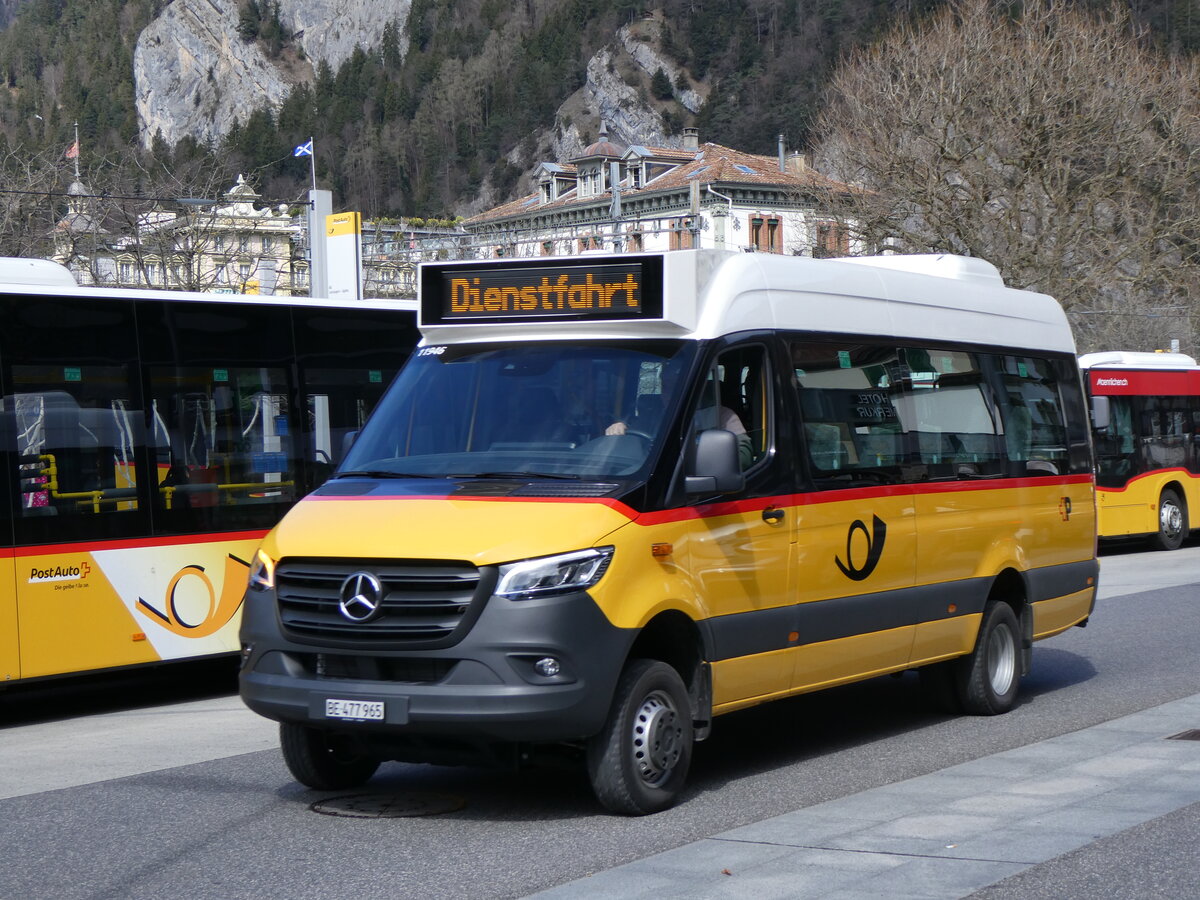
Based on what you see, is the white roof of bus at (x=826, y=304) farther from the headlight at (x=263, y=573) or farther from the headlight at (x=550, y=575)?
the headlight at (x=263, y=573)

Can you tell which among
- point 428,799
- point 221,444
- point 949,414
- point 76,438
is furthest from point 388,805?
point 221,444

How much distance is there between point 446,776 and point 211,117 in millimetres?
199177

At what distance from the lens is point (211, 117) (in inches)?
7761

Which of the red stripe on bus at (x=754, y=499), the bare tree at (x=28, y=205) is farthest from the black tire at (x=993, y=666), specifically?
the bare tree at (x=28, y=205)

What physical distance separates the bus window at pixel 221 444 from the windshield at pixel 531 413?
362 cm

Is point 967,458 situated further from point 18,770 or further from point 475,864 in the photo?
point 18,770

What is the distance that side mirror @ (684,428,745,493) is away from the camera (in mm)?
7145

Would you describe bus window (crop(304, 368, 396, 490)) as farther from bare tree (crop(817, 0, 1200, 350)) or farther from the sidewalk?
bare tree (crop(817, 0, 1200, 350))

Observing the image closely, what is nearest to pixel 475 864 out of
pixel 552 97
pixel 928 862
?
pixel 928 862

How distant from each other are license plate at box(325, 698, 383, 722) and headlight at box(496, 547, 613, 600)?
72cm

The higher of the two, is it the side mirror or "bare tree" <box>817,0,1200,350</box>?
"bare tree" <box>817,0,1200,350</box>

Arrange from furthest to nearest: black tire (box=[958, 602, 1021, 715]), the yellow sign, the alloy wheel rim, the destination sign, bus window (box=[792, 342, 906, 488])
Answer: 1. the yellow sign
2. black tire (box=[958, 602, 1021, 715])
3. bus window (box=[792, 342, 906, 488])
4. the destination sign
5. the alloy wheel rim

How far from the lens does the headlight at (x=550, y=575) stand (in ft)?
21.5

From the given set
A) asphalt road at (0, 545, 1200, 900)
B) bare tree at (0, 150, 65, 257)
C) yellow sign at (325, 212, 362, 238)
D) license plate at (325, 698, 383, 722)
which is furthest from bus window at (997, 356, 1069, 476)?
bare tree at (0, 150, 65, 257)
